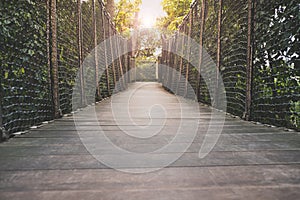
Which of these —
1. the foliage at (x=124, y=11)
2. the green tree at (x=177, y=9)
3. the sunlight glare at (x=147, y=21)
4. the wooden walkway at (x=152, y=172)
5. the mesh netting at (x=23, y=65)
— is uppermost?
the sunlight glare at (x=147, y=21)

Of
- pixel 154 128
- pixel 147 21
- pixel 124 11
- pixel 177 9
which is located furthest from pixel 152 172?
pixel 147 21

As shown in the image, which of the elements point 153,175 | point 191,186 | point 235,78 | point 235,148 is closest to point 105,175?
point 153,175

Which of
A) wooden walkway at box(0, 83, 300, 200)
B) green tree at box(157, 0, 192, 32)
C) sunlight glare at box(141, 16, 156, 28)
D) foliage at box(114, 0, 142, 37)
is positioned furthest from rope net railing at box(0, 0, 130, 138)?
sunlight glare at box(141, 16, 156, 28)

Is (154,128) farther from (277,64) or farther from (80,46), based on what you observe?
(80,46)

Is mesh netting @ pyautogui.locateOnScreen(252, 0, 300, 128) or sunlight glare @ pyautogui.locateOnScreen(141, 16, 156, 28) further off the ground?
sunlight glare @ pyautogui.locateOnScreen(141, 16, 156, 28)

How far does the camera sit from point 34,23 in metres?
2.00

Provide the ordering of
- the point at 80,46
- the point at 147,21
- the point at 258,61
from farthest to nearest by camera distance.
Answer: the point at 147,21 < the point at 80,46 < the point at 258,61

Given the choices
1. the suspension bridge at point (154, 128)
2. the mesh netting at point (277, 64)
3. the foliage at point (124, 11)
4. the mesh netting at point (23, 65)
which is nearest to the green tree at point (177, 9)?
the foliage at point (124, 11)

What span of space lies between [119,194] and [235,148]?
72 centimetres

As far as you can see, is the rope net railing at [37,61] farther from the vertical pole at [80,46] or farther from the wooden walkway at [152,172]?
the wooden walkway at [152,172]

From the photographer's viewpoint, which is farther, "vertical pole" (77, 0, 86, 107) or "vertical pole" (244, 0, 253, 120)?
"vertical pole" (77, 0, 86, 107)

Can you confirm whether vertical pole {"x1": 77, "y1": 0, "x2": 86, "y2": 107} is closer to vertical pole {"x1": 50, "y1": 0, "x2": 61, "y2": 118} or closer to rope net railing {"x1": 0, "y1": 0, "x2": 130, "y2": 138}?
rope net railing {"x1": 0, "y1": 0, "x2": 130, "y2": 138}

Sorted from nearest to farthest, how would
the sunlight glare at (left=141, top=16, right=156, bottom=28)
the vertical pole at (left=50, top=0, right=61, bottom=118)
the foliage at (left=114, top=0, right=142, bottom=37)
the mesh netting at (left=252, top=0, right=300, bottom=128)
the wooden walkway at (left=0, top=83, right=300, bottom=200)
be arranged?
the wooden walkway at (left=0, top=83, right=300, bottom=200), the mesh netting at (left=252, top=0, right=300, bottom=128), the vertical pole at (left=50, top=0, right=61, bottom=118), the foliage at (left=114, top=0, right=142, bottom=37), the sunlight glare at (left=141, top=16, right=156, bottom=28)

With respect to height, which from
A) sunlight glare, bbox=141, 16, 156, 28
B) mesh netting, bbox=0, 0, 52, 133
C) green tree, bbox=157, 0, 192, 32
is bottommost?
mesh netting, bbox=0, 0, 52, 133
